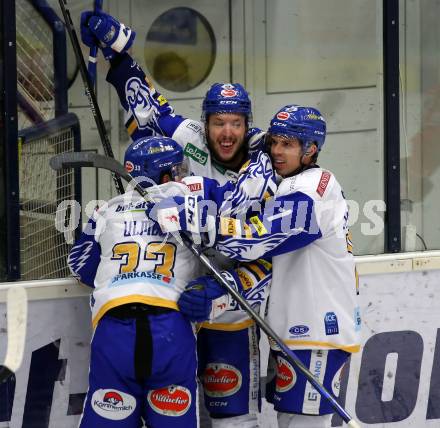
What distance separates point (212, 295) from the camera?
11.0 ft

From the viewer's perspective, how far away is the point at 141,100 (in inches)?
155

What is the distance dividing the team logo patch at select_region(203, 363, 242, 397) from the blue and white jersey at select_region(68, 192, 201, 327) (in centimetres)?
36

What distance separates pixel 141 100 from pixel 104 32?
0.96 ft

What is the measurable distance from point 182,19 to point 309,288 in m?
1.67

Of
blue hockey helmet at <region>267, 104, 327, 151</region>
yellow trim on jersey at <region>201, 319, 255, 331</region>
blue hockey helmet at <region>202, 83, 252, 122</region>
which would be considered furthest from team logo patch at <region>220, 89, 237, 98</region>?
yellow trim on jersey at <region>201, 319, 255, 331</region>

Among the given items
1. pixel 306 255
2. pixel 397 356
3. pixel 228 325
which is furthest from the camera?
pixel 397 356

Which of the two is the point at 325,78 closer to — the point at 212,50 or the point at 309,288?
the point at 212,50

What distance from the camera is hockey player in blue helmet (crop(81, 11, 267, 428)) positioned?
12.0 feet

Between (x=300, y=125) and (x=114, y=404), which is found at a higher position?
(x=300, y=125)

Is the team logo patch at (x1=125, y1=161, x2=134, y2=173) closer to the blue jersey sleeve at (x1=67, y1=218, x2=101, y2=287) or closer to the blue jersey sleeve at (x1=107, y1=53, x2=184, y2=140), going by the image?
the blue jersey sleeve at (x1=67, y1=218, x2=101, y2=287)

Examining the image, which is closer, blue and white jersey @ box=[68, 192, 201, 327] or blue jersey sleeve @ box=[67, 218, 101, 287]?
blue and white jersey @ box=[68, 192, 201, 327]

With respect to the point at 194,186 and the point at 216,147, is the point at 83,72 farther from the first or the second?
the point at 194,186

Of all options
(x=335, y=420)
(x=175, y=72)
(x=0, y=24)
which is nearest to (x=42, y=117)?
(x=0, y=24)

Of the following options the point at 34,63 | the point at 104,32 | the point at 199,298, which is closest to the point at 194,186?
the point at 199,298
